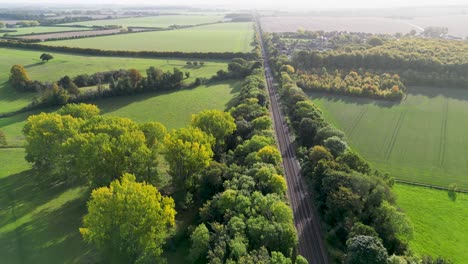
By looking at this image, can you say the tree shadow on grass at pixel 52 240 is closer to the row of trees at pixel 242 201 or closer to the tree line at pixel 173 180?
the tree line at pixel 173 180

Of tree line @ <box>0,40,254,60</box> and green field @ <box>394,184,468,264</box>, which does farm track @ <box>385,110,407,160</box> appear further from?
tree line @ <box>0,40,254,60</box>

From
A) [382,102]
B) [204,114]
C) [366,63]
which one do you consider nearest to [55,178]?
[204,114]

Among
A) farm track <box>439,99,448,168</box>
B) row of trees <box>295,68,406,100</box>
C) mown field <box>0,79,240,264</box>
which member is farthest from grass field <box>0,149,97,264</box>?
row of trees <box>295,68,406,100</box>

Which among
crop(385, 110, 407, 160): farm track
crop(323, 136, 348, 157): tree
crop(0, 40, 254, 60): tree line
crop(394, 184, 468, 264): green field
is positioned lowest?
crop(394, 184, 468, 264): green field

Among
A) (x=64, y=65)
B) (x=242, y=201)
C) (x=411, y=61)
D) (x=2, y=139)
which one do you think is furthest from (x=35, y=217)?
(x=411, y=61)

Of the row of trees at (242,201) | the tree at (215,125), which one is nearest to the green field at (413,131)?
the row of trees at (242,201)

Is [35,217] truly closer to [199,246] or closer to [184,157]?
[184,157]
